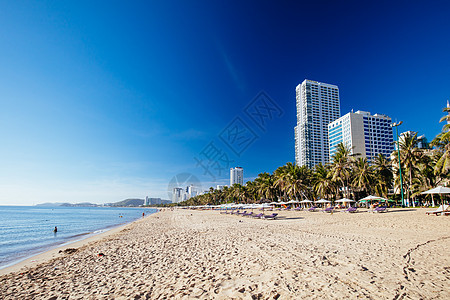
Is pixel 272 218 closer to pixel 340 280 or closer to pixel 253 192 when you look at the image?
pixel 340 280

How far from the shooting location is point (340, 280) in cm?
490

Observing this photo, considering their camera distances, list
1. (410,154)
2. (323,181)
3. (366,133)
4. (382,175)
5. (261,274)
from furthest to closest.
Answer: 1. (366,133)
2. (323,181)
3. (382,175)
4. (410,154)
5. (261,274)

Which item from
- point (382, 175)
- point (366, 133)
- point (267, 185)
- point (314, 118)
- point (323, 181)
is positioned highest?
point (314, 118)

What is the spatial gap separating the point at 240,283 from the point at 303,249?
3861mm

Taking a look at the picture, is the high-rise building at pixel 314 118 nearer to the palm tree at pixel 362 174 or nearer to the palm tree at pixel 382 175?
the palm tree at pixel 382 175

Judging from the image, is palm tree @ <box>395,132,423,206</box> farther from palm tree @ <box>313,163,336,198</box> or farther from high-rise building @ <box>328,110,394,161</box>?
high-rise building @ <box>328,110,394,161</box>

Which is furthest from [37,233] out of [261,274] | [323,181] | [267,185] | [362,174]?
[267,185]

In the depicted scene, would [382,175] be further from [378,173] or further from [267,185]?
[267,185]

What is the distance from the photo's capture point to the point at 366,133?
98312 millimetres

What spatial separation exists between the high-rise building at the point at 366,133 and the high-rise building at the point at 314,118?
15044 millimetres

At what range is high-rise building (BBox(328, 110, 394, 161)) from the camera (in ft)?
315

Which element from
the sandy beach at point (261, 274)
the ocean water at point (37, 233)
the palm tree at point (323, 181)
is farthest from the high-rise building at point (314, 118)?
the sandy beach at point (261, 274)

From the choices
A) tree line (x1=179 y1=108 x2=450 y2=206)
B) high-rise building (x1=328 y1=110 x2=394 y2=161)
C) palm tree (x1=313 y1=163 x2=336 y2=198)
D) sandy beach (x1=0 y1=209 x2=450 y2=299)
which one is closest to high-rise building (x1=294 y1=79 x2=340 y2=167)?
high-rise building (x1=328 y1=110 x2=394 y2=161)

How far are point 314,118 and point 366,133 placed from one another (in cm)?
2933
